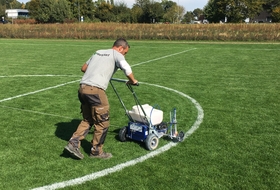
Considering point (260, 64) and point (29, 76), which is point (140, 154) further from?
point (260, 64)

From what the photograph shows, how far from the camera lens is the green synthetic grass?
177 inches

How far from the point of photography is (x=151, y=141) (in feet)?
17.7

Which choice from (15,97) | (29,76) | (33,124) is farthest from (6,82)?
(33,124)

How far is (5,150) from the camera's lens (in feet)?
18.1

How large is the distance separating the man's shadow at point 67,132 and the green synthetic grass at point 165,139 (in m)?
0.02

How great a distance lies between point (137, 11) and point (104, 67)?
75158 mm

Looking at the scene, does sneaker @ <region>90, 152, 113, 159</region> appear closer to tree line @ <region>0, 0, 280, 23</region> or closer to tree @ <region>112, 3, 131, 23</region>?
tree line @ <region>0, 0, 280, 23</region>

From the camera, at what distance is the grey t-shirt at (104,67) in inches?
191

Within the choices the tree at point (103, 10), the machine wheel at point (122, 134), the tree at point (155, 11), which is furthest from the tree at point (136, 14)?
the machine wheel at point (122, 134)

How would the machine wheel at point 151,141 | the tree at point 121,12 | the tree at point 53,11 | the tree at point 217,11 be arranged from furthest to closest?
the tree at point 121,12 → the tree at point 217,11 → the tree at point 53,11 → the machine wheel at point 151,141

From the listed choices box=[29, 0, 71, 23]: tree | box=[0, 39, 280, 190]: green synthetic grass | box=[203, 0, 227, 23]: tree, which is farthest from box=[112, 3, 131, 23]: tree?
box=[0, 39, 280, 190]: green synthetic grass

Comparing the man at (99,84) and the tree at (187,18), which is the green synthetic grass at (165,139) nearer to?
the man at (99,84)

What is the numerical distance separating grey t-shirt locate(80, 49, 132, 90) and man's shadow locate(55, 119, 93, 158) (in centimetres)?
129

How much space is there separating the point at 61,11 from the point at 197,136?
6126 cm
